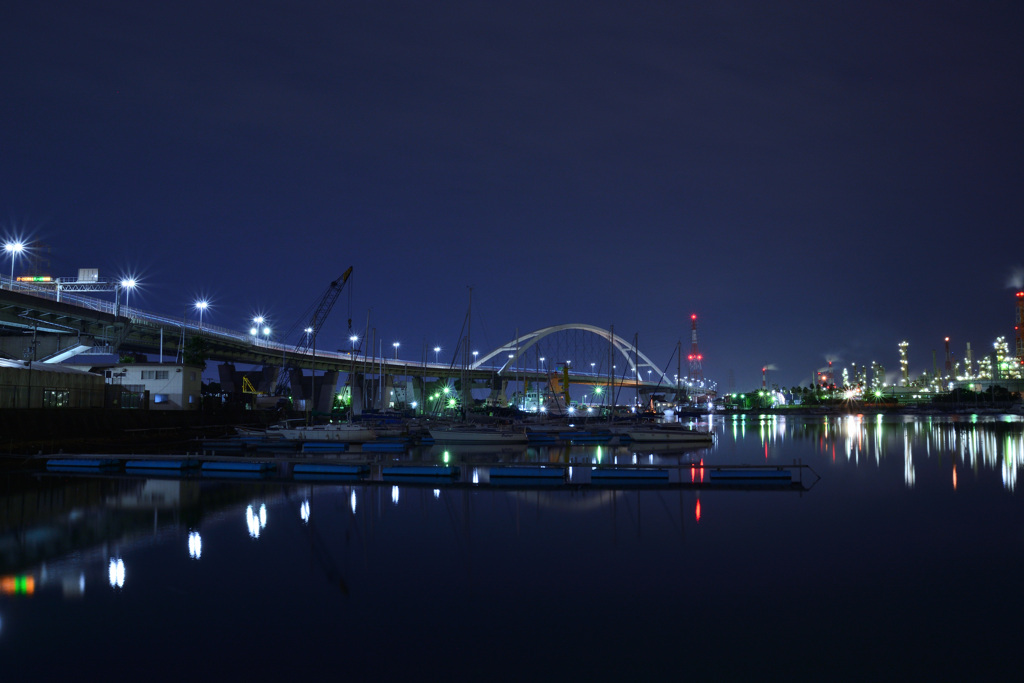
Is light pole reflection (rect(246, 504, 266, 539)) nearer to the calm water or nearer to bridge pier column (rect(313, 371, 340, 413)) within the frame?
the calm water

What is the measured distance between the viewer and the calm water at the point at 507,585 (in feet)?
36.8

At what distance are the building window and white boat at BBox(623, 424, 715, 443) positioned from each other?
4007cm

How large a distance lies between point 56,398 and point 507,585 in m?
42.5

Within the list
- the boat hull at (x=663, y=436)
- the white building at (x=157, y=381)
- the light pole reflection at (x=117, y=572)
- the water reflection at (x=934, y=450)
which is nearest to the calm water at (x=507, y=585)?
the light pole reflection at (x=117, y=572)

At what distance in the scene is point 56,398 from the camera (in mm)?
45938

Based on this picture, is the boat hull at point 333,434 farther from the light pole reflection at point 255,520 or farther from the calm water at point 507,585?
the light pole reflection at point 255,520

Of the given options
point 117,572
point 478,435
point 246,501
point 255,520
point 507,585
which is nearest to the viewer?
point 507,585

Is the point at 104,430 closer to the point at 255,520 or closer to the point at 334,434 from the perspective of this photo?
the point at 334,434

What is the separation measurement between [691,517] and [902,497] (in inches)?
467

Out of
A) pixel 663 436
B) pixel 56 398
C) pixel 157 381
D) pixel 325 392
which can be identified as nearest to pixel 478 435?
pixel 663 436

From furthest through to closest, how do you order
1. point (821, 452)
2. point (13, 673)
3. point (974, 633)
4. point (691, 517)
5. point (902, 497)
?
1. point (821, 452)
2. point (902, 497)
3. point (691, 517)
4. point (974, 633)
5. point (13, 673)

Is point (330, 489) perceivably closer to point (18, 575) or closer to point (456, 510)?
point (456, 510)

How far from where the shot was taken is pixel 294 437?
52.9 m

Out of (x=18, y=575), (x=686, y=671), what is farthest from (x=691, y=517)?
(x=18, y=575)
